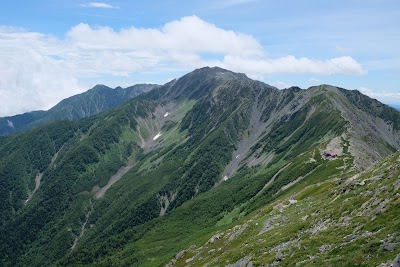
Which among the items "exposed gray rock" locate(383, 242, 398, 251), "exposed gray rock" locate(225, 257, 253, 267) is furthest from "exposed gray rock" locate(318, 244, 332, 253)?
"exposed gray rock" locate(225, 257, 253, 267)

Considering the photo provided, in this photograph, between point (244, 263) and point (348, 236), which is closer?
point (348, 236)

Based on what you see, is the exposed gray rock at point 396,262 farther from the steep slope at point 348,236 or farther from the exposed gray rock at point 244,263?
the exposed gray rock at point 244,263

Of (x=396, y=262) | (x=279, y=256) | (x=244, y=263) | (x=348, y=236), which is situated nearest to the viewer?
(x=396, y=262)

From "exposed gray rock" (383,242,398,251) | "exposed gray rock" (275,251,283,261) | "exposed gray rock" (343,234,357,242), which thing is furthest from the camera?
"exposed gray rock" (275,251,283,261)

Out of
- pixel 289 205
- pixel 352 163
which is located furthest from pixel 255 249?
pixel 352 163

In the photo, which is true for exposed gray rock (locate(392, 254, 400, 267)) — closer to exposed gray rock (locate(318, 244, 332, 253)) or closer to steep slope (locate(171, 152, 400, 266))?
steep slope (locate(171, 152, 400, 266))

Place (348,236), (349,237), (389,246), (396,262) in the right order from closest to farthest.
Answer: (396,262) < (389,246) < (349,237) < (348,236)

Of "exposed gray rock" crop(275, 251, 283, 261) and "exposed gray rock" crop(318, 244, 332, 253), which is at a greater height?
"exposed gray rock" crop(318, 244, 332, 253)

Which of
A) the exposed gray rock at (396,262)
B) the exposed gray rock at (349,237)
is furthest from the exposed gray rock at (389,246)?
the exposed gray rock at (349,237)

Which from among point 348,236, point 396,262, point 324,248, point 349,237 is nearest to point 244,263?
point 324,248

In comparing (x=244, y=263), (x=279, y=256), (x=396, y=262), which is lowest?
(x=244, y=263)

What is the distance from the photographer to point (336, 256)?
45188 mm

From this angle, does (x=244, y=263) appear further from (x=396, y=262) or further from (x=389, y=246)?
(x=396, y=262)

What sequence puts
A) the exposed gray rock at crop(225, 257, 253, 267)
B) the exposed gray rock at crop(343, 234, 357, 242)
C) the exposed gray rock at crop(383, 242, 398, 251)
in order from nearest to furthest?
1. the exposed gray rock at crop(383, 242, 398, 251)
2. the exposed gray rock at crop(343, 234, 357, 242)
3. the exposed gray rock at crop(225, 257, 253, 267)
